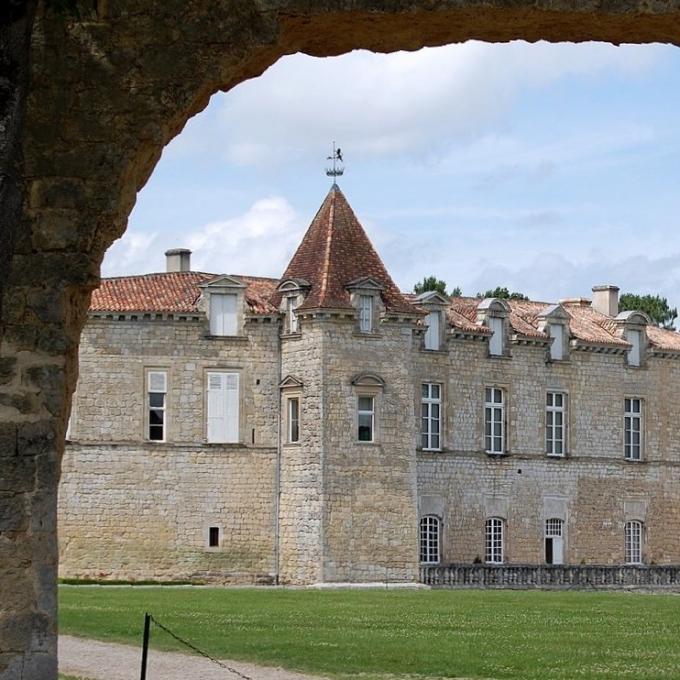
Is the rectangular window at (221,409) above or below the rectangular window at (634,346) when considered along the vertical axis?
below

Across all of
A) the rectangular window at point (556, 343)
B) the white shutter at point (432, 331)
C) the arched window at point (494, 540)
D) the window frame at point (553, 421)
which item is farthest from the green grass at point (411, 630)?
the rectangular window at point (556, 343)

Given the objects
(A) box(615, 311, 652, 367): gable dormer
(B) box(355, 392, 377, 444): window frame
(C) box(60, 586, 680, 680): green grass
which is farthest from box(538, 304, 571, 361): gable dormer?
(C) box(60, 586, 680, 680): green grass

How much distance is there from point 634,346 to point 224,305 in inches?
623

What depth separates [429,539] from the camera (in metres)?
50.9

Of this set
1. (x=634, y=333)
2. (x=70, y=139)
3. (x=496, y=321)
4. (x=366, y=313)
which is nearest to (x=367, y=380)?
(x=366, y=313)

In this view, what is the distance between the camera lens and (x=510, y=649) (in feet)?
70.7

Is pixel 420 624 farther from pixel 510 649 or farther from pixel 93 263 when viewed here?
pixel 93 263

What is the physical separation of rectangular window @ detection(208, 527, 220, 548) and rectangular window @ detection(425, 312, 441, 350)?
9.05 meters

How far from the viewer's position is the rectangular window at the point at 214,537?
4703 centimetres

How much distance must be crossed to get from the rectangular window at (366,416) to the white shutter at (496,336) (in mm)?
6691

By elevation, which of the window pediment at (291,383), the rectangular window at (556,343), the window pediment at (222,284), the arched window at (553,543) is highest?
the window pediment at (222,284)

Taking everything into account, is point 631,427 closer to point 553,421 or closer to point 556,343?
point 553,421

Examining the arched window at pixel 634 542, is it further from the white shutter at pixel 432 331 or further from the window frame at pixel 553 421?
the white shutter at pixel 432 331

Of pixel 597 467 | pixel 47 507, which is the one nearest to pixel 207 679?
pixel 47 507
